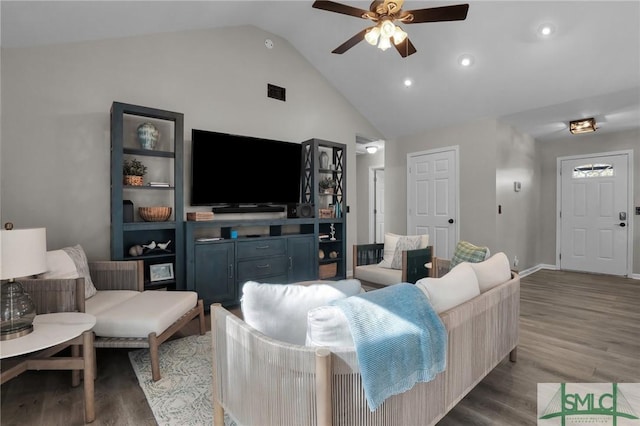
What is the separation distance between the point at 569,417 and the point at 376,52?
161 inches

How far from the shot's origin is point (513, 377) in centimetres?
215

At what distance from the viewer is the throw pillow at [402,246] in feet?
12.0

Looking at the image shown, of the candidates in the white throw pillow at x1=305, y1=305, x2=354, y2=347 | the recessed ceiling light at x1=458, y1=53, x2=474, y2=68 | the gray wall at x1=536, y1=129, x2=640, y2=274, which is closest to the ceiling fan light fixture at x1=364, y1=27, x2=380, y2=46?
the recessed ceiling light at x1=458, y1=53, x2=474, y2=68

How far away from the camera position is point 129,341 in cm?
212

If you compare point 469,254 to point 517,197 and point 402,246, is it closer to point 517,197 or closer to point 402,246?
point 402,246

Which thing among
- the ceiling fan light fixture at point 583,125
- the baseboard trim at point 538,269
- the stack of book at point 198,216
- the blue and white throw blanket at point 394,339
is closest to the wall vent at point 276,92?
the stack of book at point 198,216

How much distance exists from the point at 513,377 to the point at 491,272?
753 millimetres

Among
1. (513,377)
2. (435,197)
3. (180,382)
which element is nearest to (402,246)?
(513,377)

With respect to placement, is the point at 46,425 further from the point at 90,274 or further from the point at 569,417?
the point at 569,417

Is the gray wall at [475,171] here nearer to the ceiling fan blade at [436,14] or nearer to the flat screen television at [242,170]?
the flat screen television at [242,170]

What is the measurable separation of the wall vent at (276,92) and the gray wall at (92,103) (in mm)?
146

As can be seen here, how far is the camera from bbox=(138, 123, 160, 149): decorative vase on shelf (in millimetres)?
3250

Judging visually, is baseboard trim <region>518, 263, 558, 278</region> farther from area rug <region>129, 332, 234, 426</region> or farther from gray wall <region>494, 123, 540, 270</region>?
area rug <region>129, 332, 234, 426</region>

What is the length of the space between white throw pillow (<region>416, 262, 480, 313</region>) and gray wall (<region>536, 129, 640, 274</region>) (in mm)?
5380
